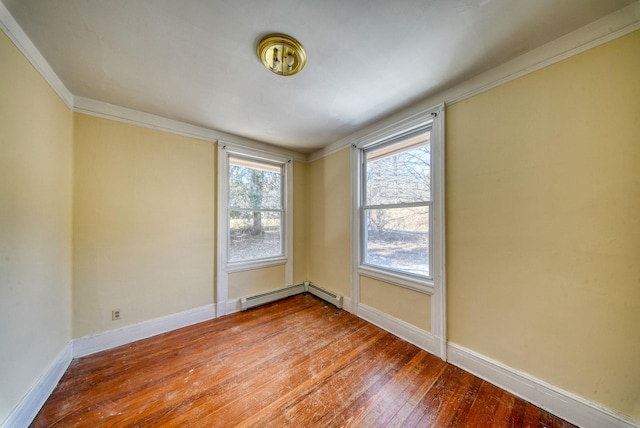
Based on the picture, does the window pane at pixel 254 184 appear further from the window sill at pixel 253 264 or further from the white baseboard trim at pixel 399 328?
the white baseboard trim at pixel 399 328

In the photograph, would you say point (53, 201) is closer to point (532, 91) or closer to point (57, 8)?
point (57, 8)

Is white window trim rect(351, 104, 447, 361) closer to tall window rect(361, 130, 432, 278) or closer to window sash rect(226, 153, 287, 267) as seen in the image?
tall window rect(361, 130, 432, 278)

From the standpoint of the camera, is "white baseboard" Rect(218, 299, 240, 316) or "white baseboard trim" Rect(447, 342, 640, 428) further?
"white baseboard" Rect(218, 299, 240, 316)

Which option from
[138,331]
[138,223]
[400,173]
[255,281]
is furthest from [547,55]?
[138,331]

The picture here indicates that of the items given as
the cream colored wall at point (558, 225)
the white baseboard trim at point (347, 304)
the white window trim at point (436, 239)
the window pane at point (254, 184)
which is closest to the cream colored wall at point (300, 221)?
the window pane at point (254, 184)

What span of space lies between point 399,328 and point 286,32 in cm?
270

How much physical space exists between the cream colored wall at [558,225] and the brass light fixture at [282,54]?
1.41m

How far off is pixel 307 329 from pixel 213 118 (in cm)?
257

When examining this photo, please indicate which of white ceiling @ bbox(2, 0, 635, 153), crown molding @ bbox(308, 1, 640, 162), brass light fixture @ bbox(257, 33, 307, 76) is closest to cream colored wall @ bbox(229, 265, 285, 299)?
white ceiling @ bbox(2, 0, 635, 153)

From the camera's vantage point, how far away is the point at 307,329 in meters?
2.39

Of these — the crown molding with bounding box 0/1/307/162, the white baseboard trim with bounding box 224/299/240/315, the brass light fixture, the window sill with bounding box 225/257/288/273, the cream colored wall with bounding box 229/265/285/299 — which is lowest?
the white baseboard trim with bounding box 224/299/240/315

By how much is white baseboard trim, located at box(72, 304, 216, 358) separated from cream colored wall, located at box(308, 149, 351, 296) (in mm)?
1586

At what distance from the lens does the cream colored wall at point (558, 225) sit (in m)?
1.19

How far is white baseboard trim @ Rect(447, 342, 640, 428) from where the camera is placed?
4.02 feet
